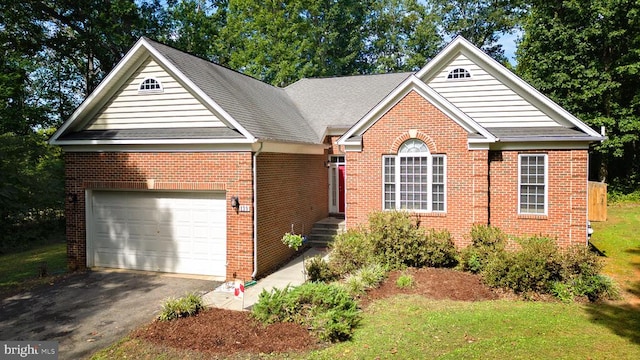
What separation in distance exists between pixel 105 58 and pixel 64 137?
18.2 metres

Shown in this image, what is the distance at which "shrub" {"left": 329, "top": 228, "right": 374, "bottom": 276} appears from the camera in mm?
12203

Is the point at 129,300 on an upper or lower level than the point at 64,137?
lower

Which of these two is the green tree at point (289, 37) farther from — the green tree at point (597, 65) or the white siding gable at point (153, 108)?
the white siding gable at point (153, 108)

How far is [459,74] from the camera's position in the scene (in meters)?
15.5

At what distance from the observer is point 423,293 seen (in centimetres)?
1061

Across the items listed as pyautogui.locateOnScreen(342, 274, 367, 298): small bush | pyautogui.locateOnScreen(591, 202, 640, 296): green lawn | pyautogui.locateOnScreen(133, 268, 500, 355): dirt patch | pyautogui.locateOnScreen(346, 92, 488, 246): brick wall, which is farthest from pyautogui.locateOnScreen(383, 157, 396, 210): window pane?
pyautogui.locateOnScreen(591, 202, 640, 296): green lawn

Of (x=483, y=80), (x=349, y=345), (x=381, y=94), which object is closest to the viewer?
(x=349, y=345)

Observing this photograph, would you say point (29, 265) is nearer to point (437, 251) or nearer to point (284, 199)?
point (284, 199)

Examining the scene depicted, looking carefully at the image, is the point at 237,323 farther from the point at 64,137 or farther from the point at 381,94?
the point at 381,94

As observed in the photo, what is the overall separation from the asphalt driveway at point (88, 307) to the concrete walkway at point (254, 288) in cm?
57

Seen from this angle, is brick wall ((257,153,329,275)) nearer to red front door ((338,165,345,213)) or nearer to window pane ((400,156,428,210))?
red front door ((338,165,345,213))

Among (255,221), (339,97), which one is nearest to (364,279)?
(255,221)

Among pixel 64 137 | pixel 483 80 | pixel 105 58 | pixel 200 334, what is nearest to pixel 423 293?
pixel 200 334

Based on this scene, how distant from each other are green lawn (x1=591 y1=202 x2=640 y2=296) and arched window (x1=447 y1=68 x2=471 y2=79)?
7.83 m
